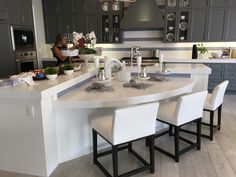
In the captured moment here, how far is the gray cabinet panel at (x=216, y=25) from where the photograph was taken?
210 inches

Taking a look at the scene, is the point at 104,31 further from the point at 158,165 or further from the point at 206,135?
the point at 158,165

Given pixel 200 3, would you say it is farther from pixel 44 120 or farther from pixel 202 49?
pixel 44 120

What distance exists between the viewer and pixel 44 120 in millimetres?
2090

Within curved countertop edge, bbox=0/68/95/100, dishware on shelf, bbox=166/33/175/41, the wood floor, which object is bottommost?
the wood floor

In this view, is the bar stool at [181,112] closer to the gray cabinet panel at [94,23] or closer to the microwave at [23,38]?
the microwave at [23,38]

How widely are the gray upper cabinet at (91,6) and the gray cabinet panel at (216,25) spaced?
2948mm

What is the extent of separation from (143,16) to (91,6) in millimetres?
1446

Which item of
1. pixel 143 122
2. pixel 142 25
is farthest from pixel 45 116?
pixel 142 25

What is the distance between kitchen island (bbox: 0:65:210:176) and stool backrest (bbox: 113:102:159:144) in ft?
0.95

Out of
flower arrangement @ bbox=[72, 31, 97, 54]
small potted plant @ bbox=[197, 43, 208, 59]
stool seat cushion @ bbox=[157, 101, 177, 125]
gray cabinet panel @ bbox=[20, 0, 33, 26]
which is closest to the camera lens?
stool seat cushion @ bbox=[157, 101, 177, 125]

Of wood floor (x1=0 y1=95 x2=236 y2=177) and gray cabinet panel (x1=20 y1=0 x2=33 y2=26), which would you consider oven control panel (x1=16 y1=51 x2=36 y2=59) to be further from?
wood floor (x1=0 y1=95 x2=236 y2=177)

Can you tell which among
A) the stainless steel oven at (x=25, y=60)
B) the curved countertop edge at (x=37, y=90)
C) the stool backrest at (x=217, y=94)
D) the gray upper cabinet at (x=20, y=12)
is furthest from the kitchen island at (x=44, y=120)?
the gray upper cabinet at (x=20, y=12)

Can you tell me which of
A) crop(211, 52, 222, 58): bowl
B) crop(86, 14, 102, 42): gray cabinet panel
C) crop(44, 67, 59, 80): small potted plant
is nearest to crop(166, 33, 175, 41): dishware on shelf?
crop(211, 52, 222, 58): bowl

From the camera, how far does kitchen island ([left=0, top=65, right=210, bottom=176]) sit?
2057 millimetres
